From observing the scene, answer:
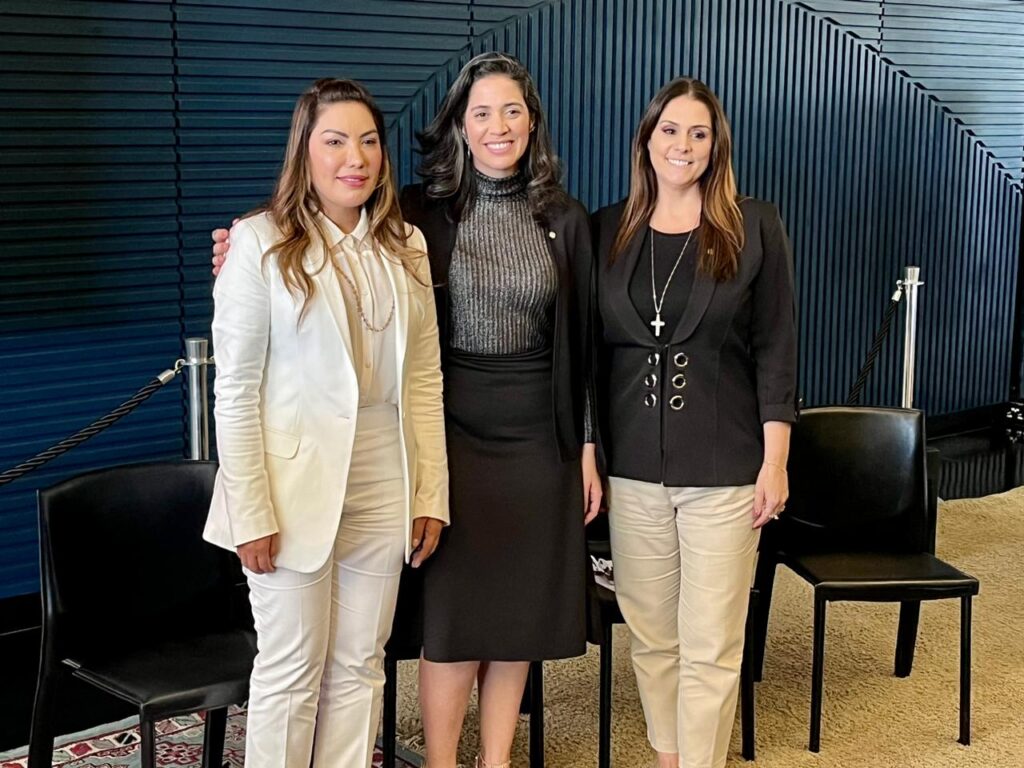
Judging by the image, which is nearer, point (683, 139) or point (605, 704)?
point (683, 139)

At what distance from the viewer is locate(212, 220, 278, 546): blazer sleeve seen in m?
2.68

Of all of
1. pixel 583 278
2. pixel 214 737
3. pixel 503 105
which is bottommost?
pixel 214 737

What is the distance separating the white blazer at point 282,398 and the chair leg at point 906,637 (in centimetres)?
218

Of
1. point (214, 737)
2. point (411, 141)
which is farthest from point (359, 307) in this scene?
point (411, 141)

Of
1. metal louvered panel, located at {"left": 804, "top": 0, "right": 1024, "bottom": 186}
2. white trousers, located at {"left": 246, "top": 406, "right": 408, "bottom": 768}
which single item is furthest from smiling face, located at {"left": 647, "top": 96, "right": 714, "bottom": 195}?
metal louvered panel, located at {"left": 804, "top": 0, "right": 1024, "bottom": 186}

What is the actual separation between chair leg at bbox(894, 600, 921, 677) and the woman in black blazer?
1.19m

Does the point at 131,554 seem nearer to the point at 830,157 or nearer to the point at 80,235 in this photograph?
the point at 80,235

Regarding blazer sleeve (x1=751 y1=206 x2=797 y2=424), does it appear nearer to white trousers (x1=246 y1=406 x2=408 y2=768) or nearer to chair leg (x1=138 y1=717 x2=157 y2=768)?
white trousers (x1=246 y1=406 x2=408 y2=768)

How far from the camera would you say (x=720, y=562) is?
3.20 metres

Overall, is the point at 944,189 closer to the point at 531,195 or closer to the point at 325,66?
the point at 325,66

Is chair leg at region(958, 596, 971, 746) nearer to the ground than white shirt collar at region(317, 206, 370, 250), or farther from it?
nearer to the ground

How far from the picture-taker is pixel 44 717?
3018 millimetres

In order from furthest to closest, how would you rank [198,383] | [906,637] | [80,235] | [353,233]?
[80,235] < [906,637] < [198,383] < [353,233]

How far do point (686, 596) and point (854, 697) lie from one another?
118cm
